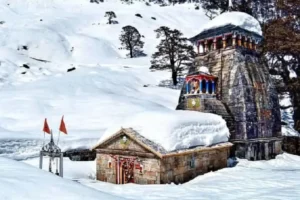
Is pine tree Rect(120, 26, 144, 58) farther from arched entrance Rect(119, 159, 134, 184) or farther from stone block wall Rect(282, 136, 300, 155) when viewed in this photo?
arched entrance Rect(119, 159, 134, 184)

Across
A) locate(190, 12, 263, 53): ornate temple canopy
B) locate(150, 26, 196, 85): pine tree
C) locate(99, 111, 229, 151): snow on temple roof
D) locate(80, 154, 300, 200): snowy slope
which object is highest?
locate(150, 26, 196, 85): pine tree

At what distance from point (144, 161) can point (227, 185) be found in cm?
319

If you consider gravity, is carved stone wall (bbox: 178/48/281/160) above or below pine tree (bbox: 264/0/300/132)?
below

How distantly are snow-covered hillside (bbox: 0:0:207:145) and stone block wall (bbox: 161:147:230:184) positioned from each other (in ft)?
25.4

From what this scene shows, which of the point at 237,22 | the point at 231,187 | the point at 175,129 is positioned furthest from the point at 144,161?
the point at 237,22

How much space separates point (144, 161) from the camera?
1337 centimetres

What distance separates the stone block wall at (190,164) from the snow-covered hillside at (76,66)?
7755mm

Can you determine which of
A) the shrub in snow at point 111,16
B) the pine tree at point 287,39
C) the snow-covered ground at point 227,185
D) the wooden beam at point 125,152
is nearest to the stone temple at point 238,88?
the snow-covered ground at point 227,185

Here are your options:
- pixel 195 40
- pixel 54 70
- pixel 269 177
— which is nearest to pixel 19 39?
pixel 54 70

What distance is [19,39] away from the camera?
5447 cm

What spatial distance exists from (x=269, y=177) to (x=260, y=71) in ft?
23.5

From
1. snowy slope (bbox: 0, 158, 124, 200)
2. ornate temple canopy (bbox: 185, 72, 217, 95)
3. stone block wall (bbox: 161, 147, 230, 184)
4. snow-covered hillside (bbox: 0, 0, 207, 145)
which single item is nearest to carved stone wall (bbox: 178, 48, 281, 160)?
ornate temple canopy (bbox: 185, 72, 217, 95)

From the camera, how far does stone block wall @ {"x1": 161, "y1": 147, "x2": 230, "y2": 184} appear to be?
13133 mm

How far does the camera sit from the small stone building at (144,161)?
1301 cm
